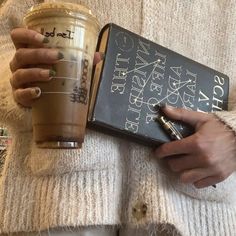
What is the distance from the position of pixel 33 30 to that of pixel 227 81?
0.36 metres

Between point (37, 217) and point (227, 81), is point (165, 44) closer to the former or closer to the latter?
point (227, 81)

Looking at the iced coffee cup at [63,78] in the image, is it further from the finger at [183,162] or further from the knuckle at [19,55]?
the finger at [183,162]

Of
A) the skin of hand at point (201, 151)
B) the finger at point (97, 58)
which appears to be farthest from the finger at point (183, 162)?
the finger at point (97, 58)

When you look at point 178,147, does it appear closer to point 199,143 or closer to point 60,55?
point 199,143

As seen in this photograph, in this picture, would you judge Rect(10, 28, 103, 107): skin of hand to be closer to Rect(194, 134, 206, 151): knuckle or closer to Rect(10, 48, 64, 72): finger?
Rect(10, 48, 64, 72): finger

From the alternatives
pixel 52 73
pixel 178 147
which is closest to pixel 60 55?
pixel 52 73

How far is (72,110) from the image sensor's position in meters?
0.58

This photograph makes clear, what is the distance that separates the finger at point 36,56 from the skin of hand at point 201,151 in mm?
222

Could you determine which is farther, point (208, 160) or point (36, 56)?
point (208, 160)

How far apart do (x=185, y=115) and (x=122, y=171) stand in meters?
0.13

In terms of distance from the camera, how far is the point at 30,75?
0.58 m

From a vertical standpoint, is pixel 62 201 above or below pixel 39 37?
below

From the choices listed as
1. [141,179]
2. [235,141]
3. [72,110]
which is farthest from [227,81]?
[72,110]

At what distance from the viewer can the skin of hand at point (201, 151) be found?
28.0 inches
